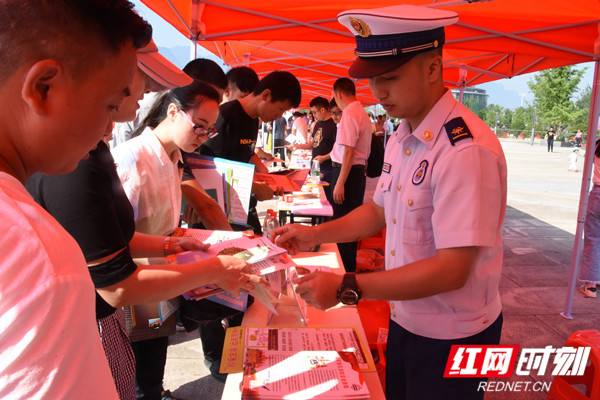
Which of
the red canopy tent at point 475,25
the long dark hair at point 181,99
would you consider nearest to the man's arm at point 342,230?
the long dark hair at point 181,99

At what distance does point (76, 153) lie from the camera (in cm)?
59

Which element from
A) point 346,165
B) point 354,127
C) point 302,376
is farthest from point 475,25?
point 302,376

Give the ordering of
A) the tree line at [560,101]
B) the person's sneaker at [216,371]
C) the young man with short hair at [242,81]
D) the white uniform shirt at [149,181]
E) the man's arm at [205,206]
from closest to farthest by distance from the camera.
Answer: the white uniform shirt at [149,181] < the man's arm at [205,206] < the person's sneaker at [216,371] < the young man with short hair at [242,81] < the tree line at [560,101]

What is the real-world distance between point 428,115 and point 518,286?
3.92 m

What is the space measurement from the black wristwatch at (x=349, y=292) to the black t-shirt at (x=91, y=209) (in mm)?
651

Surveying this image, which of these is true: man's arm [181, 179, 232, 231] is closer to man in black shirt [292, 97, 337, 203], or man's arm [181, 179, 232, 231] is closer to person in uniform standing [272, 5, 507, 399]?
person in uniform standing [272, 5, 507, 399]

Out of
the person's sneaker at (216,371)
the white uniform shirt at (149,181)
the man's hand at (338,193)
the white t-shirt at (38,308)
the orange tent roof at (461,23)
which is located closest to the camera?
the white t-shirt at (38,308)

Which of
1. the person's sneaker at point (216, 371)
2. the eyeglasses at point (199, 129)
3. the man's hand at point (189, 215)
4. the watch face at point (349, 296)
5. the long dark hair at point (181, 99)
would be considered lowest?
the person's sneaker at point (216, 371)

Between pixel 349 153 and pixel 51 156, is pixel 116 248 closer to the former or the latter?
pixel 51 156

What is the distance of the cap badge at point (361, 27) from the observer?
1.36 meters

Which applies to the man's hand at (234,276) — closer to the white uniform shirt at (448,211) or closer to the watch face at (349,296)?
the watch face at (349,296)

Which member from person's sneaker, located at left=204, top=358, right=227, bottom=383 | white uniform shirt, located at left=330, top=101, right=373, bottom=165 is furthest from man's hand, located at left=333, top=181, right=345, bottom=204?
person's sneaker, located at left=204, top=358, right=227, bottom=383

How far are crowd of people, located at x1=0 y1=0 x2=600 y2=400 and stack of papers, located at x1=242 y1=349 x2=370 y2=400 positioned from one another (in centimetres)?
19

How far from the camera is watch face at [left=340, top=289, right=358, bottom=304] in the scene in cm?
131
